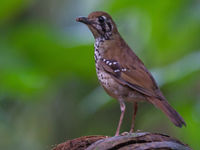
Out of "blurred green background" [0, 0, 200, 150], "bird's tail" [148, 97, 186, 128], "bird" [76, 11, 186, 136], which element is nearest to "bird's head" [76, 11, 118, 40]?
"bird" [76, 11, 186, 136]

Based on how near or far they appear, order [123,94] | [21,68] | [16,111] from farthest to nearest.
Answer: [16,111], [21,68], [123,94]

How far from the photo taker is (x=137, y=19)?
506 cm

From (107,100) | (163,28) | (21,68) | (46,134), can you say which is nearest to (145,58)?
(163,28)

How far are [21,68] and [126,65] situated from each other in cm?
102

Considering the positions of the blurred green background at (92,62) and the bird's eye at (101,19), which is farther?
the bird's eye at (101,19)

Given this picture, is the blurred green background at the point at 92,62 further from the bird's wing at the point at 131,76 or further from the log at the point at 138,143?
the log at the point at 138,143

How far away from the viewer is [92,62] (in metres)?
5.00

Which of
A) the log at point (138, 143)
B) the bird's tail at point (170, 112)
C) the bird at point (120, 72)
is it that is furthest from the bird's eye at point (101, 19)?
the log at point (138, 143)

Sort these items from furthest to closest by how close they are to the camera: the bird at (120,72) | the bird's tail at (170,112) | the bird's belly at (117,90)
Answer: the bird's belly at (117,90)
the bird at (120,72)
the bird's tail at (170,112)

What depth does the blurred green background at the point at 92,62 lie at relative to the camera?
15.1 ft

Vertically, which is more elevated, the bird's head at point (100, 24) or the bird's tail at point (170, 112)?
the bird's head at point (100, 24)

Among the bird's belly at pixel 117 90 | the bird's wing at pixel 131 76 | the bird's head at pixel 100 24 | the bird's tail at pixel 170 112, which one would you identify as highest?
the bird's head at pixel 100 24

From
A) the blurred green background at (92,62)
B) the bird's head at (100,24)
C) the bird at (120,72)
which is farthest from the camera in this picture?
the bird's head at (100,24)

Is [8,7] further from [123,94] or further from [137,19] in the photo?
[123,94]
